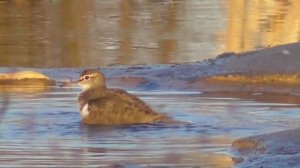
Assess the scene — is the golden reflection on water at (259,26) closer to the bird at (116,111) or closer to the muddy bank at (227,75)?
the muddy bank at (227,75)

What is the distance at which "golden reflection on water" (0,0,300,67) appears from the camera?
1405 centimetres

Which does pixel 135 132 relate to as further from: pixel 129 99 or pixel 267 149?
pixel 267 149

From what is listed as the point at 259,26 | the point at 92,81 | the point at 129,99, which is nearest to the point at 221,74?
the point at 92,81

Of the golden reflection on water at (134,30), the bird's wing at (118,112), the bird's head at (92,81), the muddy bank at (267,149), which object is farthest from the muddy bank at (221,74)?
the muddy bank at (267,149)

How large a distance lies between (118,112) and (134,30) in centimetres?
825

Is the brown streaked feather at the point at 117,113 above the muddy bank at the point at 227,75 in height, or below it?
above

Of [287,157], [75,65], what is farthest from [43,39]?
[287,157]

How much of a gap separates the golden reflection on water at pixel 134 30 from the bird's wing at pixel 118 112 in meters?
4.57

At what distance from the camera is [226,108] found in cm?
951

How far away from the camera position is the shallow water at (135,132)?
7156 mm

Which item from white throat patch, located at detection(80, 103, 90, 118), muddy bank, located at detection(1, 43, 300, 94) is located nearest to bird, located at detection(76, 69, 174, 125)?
white throat patch, located at detection(80, 103, 90, 118)

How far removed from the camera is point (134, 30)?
1681cm

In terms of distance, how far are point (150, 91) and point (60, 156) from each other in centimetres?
372

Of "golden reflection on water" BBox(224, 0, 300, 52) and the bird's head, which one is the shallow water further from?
"golden reflection on water" BBox(224, 0, 300, 52)
